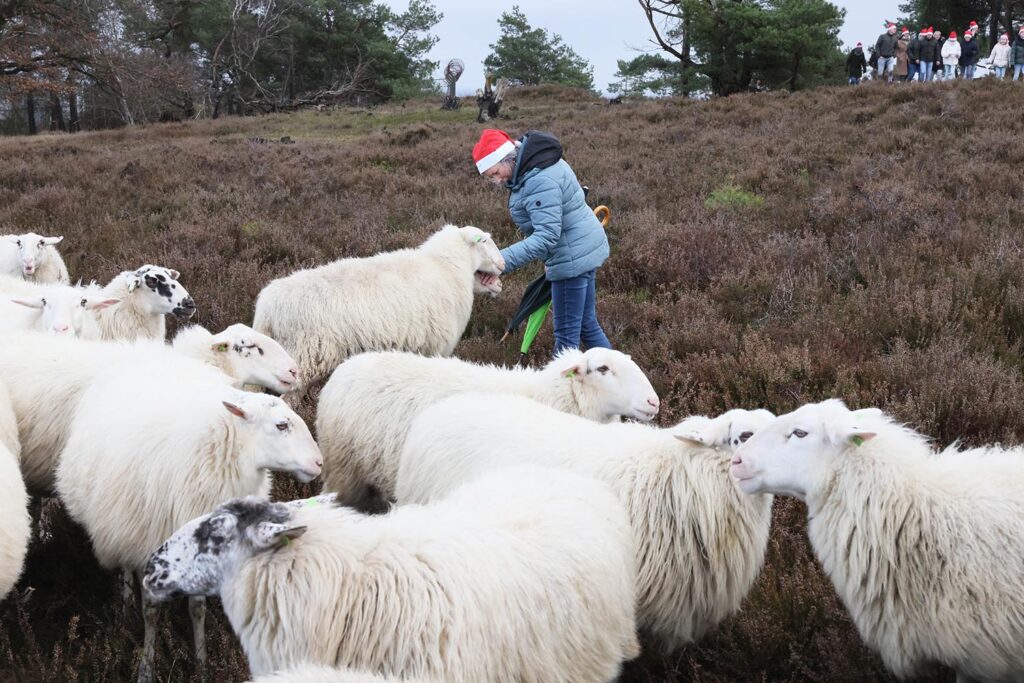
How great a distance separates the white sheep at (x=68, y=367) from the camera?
412cm

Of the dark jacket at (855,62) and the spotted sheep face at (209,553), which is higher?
the dark jacket at (855,62)

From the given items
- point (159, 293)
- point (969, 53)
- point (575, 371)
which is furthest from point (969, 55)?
point (159, 293)

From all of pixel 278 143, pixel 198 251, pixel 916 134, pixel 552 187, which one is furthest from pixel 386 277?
pixel 278 143

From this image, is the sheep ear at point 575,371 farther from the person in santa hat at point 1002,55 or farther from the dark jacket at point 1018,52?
the person in santa hat at point 1002,55

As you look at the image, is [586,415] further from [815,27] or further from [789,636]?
[815,27]

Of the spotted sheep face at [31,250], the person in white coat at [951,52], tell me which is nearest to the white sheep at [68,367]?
the spotted sheep face at [31,250]

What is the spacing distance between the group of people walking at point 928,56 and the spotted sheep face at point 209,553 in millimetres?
22625

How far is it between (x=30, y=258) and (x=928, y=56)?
71.6 ft

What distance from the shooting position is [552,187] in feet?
16.4

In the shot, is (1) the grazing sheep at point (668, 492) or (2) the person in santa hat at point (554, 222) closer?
(1) the grazing sheep at point (668, 492)

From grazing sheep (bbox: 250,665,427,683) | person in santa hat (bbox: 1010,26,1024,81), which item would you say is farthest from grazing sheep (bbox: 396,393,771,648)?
person in santa hat (bbox: 1010,26,1024,81)

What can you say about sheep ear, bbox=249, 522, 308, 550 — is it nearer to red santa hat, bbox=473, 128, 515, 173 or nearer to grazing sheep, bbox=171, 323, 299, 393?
grazing sheep, bbox=171, 323, 299, 393

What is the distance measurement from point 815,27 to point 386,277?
22196 millimetres

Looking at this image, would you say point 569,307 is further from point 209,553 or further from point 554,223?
point 209,553
